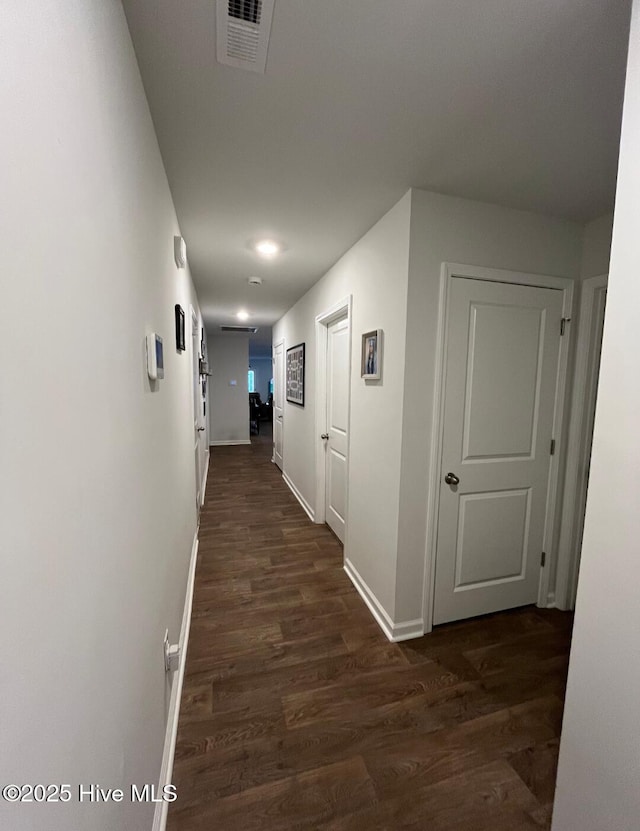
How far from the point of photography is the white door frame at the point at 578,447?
1.99 metres

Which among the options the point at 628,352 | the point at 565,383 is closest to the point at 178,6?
the point at 628,352

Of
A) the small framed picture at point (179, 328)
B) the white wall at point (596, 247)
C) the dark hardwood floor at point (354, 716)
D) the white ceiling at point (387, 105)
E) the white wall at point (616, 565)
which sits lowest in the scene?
the dark hardwood floor at point (354, 716)

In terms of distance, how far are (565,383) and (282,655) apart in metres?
2.32

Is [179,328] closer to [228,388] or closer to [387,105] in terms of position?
[387,105]

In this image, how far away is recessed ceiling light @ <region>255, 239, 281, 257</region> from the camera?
94.4 inches

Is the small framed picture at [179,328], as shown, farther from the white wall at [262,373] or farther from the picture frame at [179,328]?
the white wall at [262,373]

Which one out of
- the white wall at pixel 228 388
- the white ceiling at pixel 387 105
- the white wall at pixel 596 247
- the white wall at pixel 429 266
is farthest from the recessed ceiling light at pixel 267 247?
the white wall at pixel 228 388

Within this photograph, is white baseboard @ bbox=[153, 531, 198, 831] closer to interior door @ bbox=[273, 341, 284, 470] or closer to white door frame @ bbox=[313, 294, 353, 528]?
white door frame @ bbox=[313, 294, 353, 528]

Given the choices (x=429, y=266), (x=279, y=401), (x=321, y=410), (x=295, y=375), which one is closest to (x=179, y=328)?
(x=429, y=266)

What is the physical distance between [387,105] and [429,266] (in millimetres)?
742

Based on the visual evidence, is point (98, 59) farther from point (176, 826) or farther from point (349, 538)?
point (349, 538)

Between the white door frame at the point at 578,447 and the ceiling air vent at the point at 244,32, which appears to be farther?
the white door frame at the point at 578,447

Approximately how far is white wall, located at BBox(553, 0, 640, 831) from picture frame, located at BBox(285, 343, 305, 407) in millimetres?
3247

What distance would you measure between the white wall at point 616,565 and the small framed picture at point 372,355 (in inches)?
48.9
